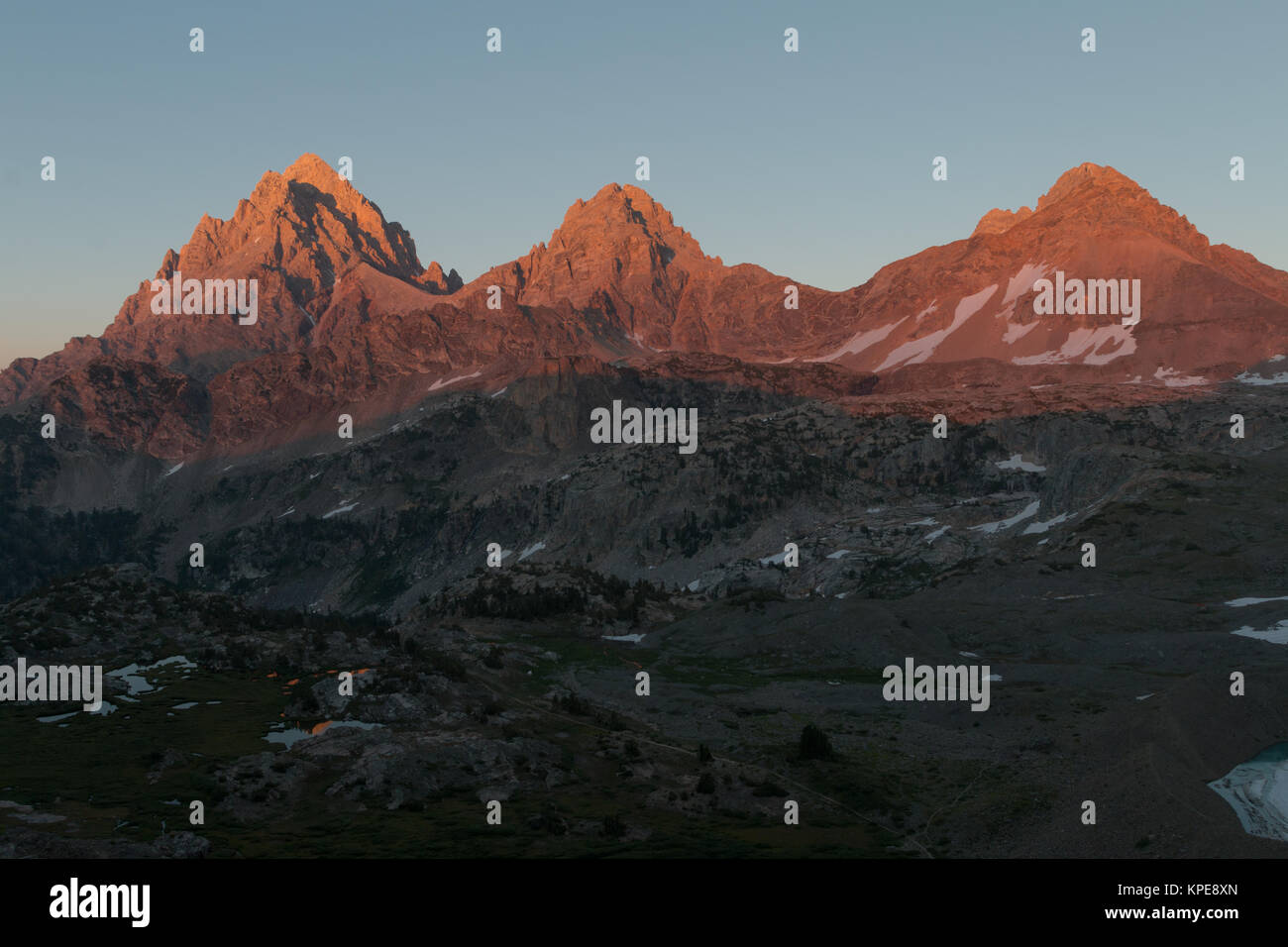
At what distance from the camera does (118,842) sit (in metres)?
57.2

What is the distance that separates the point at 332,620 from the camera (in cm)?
15350
